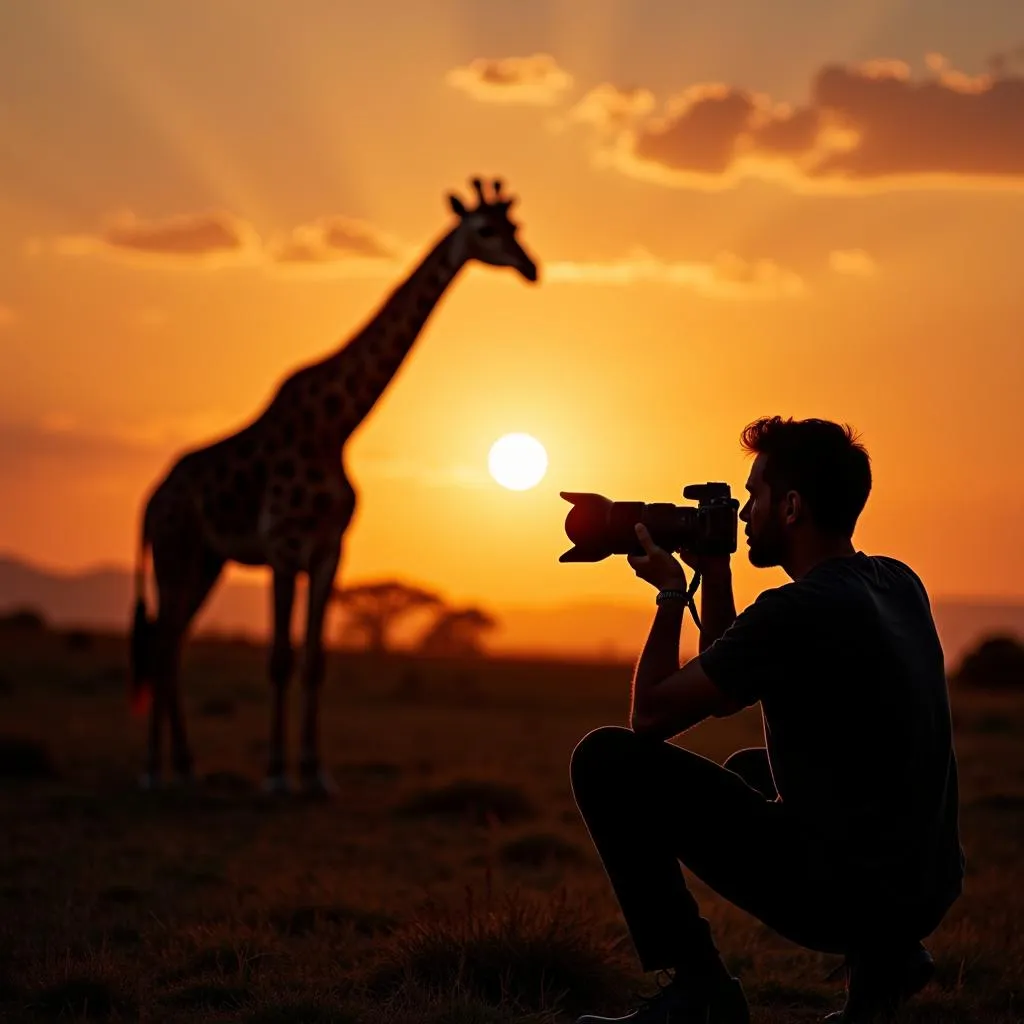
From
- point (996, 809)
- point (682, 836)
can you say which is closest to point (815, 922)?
point (682, 836)

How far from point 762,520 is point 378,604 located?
65891 millimetres

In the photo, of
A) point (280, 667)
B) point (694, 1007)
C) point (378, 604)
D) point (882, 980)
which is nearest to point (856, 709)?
point (882, 980)

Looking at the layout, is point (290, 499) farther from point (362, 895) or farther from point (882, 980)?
point (882, 980)

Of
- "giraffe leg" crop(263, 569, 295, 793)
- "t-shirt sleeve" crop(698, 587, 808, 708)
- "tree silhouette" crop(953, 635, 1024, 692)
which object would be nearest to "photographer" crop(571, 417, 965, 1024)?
"t-shirt sleeve" crop(698, 587, 808, 708)

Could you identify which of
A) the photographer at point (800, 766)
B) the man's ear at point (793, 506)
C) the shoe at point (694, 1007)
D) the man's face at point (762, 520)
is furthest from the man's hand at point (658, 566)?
the shoe at point (694, 1007)

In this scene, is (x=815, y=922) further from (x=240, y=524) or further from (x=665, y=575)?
(x=240, y=524)

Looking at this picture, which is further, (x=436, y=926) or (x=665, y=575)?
(x=436, y=926)

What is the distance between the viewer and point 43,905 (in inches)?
270

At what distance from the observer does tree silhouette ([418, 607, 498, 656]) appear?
229 ft

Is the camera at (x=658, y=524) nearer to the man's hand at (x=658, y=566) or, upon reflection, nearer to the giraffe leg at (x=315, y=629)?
the man's hand at (x=658, y=566)

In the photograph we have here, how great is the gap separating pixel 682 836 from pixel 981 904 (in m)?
3.68

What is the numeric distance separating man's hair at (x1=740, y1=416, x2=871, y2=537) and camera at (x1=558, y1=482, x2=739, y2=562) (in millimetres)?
275

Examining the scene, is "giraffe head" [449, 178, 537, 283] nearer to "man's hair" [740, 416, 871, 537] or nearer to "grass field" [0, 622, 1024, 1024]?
"grass field" [0, 622, 1024, 1024]

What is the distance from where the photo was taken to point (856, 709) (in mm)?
4105
